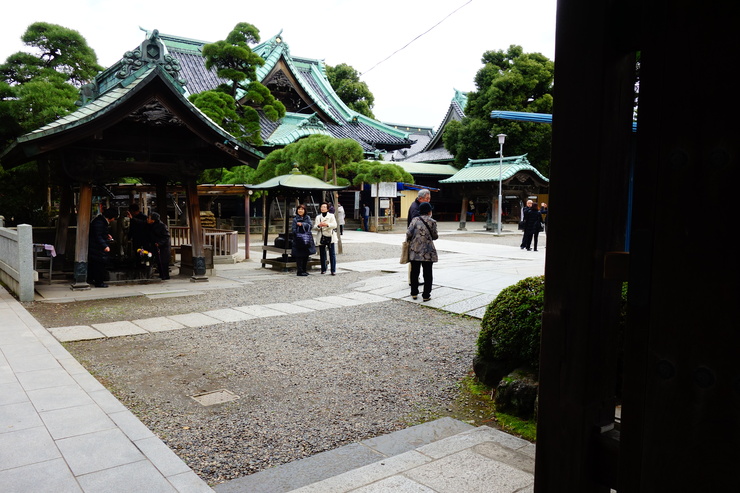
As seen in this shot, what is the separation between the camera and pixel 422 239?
8.93 meters

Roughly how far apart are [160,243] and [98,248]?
146 cm

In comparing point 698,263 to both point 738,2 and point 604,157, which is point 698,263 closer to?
point 604,157

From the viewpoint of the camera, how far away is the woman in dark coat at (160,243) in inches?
464

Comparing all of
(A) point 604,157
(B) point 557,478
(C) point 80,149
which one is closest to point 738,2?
(A) point 604,157

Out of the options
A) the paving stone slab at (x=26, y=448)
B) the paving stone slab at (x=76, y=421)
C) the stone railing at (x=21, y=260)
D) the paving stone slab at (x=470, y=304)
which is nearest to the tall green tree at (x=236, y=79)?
the stone railing at (x=21, y=260)

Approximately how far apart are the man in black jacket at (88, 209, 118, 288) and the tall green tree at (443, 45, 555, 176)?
26804 millimetres

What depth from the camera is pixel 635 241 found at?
51.1 inches

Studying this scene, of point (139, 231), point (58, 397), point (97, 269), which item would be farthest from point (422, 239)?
point (97, 269)

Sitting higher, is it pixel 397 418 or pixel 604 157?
pixel 604 157

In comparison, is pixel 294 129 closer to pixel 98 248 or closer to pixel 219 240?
pixel 219 240

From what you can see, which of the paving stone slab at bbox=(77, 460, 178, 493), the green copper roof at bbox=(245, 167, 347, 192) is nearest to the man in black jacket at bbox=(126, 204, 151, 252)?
the green copper roof at bbox=(245, 167, 347, 192)

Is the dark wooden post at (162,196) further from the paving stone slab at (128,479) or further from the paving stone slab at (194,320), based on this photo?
the paving stone slab at (128,479)

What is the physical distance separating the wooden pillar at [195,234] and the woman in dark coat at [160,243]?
605 mm

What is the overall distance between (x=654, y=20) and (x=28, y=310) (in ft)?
31.7
